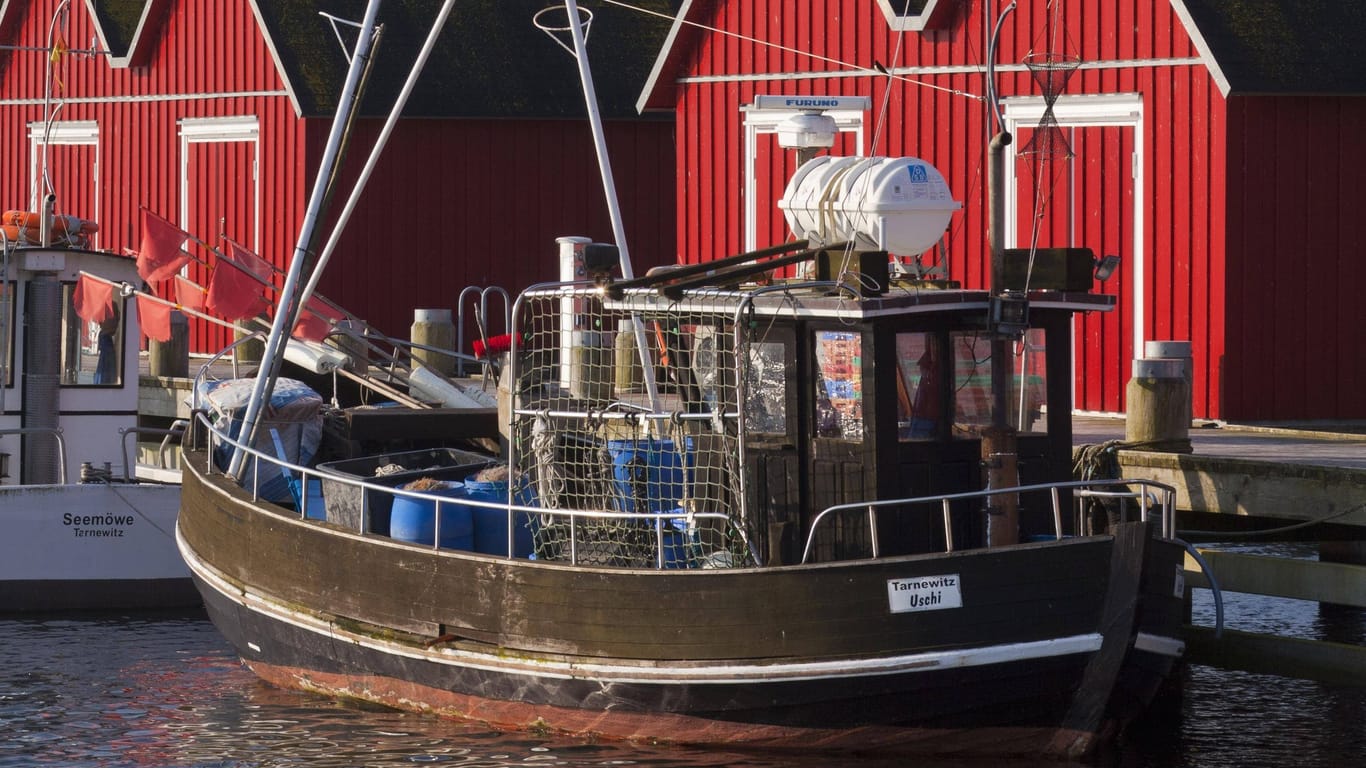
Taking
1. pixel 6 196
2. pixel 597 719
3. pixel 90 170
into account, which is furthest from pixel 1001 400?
pixel 6 196

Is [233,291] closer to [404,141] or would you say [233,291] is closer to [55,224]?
[55,224]

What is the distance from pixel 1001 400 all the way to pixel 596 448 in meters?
2.42

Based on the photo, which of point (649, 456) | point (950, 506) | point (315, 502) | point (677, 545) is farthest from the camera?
point (315, 502)

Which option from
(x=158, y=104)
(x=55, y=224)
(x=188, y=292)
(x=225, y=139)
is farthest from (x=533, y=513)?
(x=158, y=104)

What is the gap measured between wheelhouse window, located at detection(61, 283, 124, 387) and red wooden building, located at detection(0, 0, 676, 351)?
349 inches

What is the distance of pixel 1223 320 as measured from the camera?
18891 millimetres

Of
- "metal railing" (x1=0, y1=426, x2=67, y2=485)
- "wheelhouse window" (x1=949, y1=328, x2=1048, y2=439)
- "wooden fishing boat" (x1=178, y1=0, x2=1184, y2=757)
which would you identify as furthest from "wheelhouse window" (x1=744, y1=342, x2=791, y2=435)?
"metal railing" (x1=0, y1=426, x2=67, y2=485)

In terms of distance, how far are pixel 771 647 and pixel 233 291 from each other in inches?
366

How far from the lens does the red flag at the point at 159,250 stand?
738 inches

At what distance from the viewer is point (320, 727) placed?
1306cm

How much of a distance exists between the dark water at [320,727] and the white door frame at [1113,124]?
220 inches

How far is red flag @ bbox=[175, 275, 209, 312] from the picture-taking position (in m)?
19.7

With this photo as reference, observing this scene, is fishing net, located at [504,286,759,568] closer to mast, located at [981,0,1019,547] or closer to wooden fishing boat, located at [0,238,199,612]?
mast, located at [981,0,1019,547]

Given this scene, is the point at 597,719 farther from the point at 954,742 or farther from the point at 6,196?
the point at 6,196
